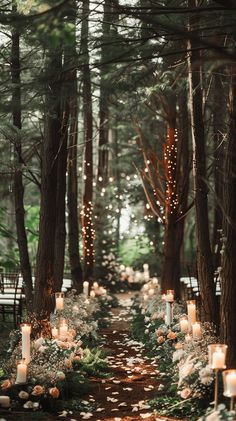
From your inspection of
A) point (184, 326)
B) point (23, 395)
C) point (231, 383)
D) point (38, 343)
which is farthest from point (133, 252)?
point (231, 383)

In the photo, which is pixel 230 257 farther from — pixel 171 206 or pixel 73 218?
pixel 73 218

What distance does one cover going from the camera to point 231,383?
17.2 feet

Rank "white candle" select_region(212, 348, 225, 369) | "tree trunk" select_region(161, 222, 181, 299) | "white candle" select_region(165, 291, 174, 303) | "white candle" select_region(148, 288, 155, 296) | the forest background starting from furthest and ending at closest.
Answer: "white candle" select_region(148, 288, 155, 296), "tree trunk" select_region(161, 222, 181, 299), "white candle" select_region(165, 291, 174, 303), the forest background, "white candle" select_region(212, 348, 225, 369)

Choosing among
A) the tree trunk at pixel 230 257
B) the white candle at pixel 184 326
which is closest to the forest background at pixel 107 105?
the tree trunk at pixel 230 257

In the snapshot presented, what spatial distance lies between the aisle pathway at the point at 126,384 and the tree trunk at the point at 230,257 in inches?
47.0

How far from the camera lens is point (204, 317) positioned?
9453 mm

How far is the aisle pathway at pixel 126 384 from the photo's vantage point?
682cm

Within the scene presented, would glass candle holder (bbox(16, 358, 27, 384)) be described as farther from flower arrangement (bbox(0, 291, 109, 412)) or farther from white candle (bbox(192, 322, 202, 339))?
white candle (bbox(192, 322, 202, 339))

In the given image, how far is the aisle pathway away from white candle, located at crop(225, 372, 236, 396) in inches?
58.9

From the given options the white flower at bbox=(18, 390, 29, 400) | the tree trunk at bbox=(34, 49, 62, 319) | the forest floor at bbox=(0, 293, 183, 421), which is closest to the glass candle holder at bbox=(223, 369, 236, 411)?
the forest floor at bbox=(0, 293, 183, 421)

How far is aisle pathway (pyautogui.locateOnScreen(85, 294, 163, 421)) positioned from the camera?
269 inches

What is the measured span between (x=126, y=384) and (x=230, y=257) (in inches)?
95.5

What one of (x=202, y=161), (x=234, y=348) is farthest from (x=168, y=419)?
(x=202, y=161)

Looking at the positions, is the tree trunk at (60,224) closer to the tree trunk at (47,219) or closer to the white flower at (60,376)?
the tree trunk at (47,219)
